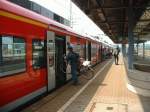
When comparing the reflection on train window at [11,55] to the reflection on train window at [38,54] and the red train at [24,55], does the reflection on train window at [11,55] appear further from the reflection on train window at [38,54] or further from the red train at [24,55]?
the reflection on train window at [38,54]

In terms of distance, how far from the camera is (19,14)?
8234 mm

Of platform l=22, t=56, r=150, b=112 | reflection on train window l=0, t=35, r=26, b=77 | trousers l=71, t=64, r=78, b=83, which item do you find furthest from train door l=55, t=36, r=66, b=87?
reflection on train window l=0, t=35, r=26, b=77

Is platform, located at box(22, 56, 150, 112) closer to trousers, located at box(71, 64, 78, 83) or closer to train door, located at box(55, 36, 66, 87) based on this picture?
train door, located at box(55, 36, 66, 87)

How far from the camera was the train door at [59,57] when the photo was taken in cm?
1261

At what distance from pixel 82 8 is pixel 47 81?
6.87 meters

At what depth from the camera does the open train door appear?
11016mm

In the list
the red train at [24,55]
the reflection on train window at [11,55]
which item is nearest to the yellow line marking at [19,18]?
the red train at [24,55]

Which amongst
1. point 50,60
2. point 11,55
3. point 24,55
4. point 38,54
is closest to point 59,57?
point 50,60

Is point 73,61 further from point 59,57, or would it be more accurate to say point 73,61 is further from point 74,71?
point 59,57

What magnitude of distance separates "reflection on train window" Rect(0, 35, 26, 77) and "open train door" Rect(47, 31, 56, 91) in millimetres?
2466

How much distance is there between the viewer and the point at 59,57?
13305 millimetres

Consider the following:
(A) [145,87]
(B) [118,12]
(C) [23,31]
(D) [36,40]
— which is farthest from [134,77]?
(B) [118,12]

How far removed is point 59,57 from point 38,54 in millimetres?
3334

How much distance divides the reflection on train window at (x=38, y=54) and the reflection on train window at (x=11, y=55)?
964 mm
